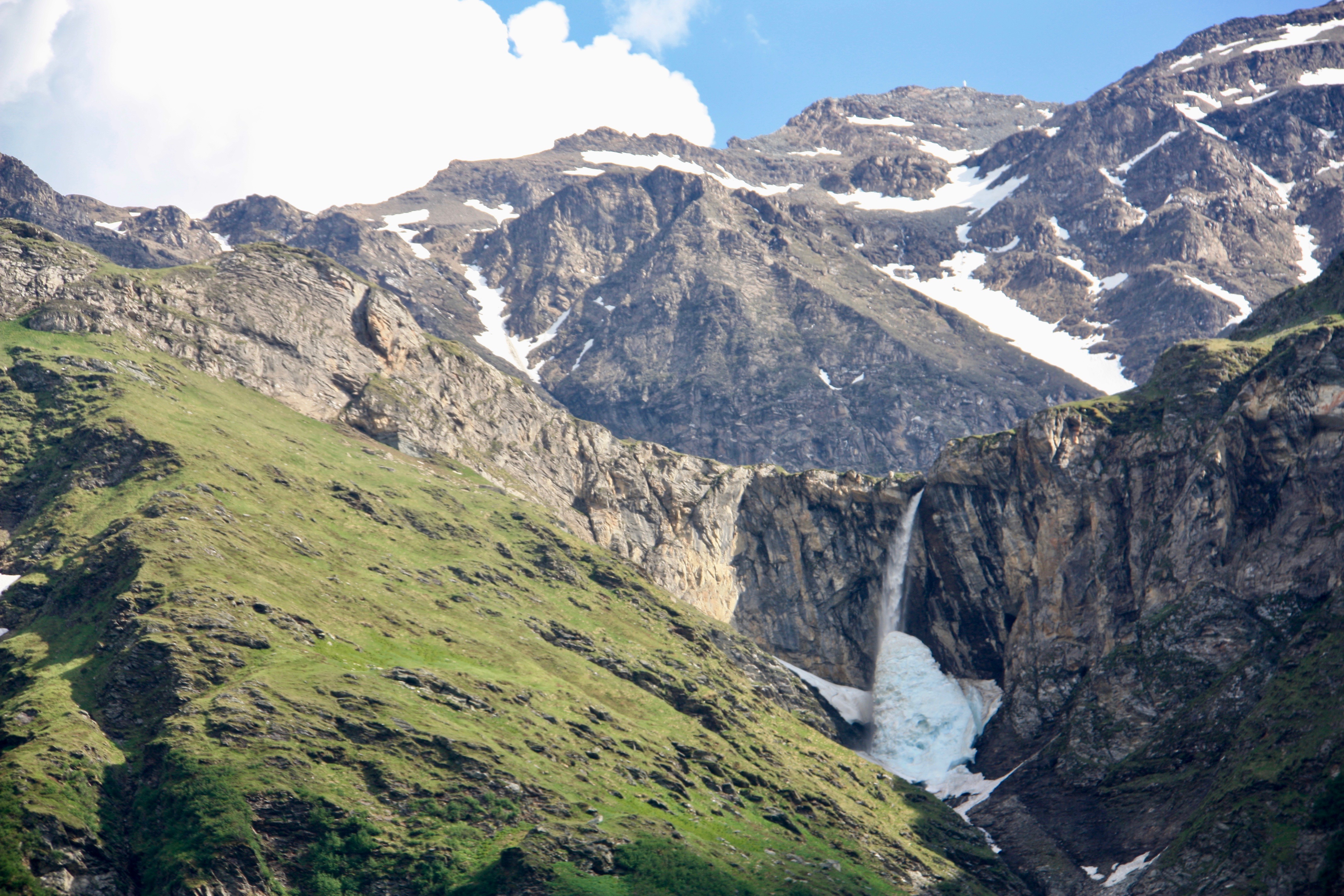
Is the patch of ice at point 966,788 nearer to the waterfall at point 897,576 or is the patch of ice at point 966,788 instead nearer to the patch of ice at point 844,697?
the patch of ice at point 844,697

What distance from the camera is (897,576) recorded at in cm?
14100

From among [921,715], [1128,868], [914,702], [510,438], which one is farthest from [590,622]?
[1128,868]

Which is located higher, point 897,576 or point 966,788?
point 897,576

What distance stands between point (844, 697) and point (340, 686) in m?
81.6

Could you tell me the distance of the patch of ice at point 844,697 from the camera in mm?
132625

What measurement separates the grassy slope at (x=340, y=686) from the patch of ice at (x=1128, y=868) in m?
9.07

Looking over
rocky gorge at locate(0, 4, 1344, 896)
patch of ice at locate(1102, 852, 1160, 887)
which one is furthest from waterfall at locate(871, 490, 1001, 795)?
patch of ice at locate(1102, 852, 1160, 887)

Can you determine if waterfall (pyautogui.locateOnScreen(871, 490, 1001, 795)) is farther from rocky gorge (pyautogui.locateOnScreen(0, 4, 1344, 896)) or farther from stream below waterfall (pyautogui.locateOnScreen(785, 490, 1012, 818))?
rocky gorge (pyautogui.locateOnScreen(0, 4, 1344, 896))

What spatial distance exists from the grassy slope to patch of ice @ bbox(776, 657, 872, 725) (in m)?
20.4

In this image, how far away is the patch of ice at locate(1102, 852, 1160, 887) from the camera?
82875mm

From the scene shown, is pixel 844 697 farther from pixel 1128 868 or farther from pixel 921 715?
pixel 1128 868

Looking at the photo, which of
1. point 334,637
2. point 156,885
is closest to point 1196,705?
point 334,637

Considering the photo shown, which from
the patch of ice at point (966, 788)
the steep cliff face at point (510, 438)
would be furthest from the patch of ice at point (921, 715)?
the steep cliff face at point (510, 438)

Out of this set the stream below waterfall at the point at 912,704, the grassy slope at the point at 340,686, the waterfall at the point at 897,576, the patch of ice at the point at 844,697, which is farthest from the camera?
the waterfall at the point at 897,576
